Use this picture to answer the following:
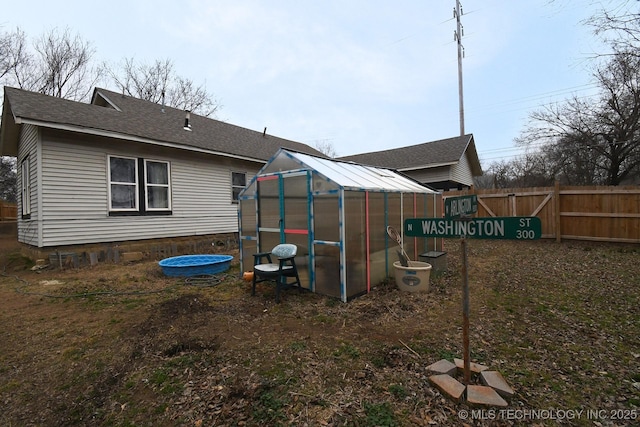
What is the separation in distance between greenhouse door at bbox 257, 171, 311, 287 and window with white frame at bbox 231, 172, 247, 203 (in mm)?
6044

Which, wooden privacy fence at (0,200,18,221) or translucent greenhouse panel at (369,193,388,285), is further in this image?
wooden privacy fence at (0,200,18,221)

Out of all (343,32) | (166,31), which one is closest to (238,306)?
(343,32)

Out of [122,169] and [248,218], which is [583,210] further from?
[122,169]

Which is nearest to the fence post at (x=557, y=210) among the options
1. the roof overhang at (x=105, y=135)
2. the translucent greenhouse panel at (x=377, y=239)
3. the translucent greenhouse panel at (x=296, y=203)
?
the translucent greenhouse panel at (x=377, y=239)

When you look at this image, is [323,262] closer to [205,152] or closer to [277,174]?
[277,174]

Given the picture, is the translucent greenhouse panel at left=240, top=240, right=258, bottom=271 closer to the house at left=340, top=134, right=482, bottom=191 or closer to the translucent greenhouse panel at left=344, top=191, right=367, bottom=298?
the translucent greenhouse panel at left=344, top=191, right=367, bottom=298

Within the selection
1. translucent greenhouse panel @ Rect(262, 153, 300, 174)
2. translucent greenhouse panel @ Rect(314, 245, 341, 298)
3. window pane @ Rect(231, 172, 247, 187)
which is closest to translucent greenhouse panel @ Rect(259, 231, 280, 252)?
translucent greenhouse panel @ Rect(314, 245, 341, 298)

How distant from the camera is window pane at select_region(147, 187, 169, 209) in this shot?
29.5ft

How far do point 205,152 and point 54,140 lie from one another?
3.91 metres

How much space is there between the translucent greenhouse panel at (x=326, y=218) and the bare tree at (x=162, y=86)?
21.2 meters

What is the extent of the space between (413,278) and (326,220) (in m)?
1.88

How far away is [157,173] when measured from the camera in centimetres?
922

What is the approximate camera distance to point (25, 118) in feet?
21.4

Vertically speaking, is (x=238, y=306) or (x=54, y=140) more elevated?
(x=54, y=140)
